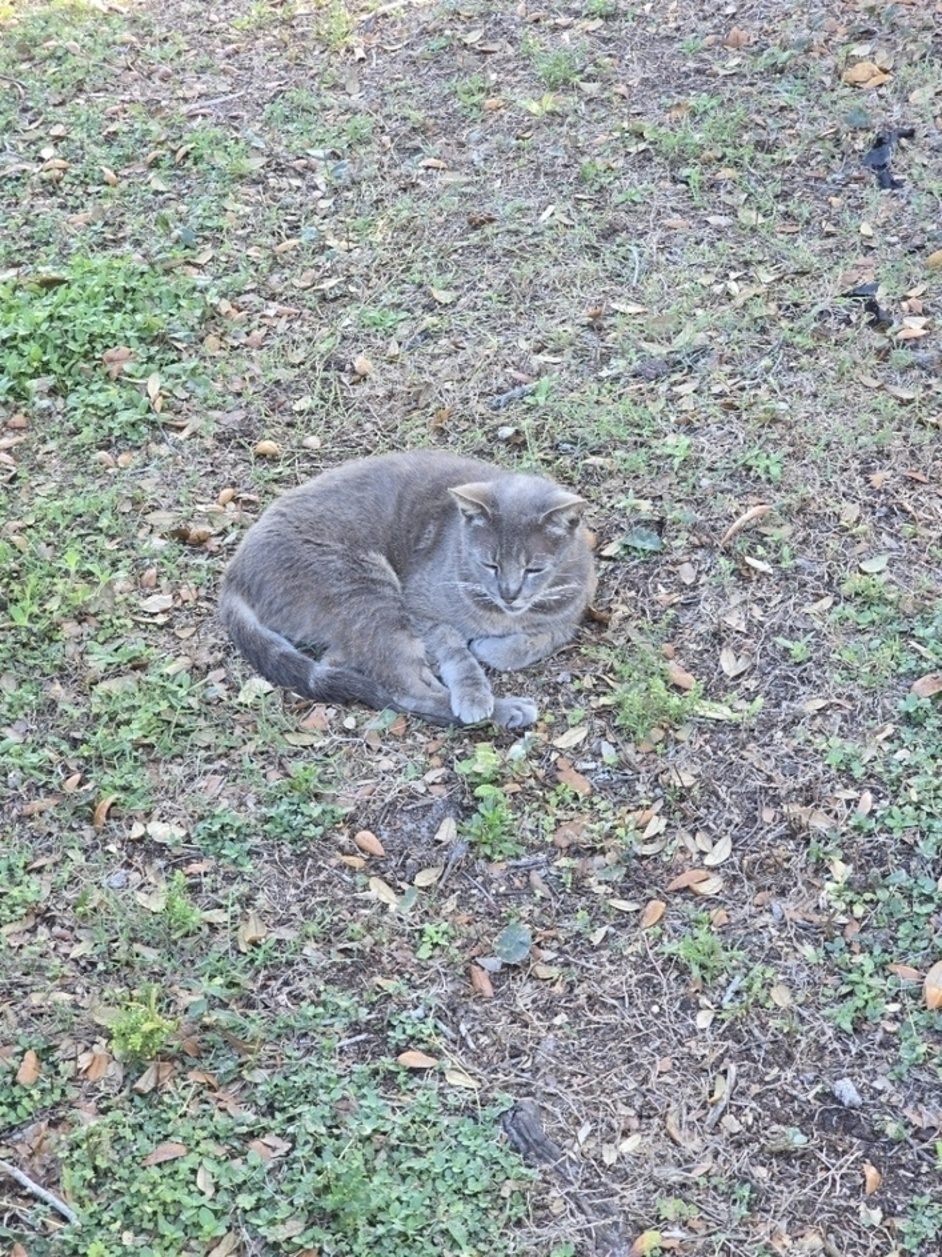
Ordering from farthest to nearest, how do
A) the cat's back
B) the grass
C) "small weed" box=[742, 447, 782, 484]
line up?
"small weed" box=[742, 447, 782, 484]
the cat's back
the grass

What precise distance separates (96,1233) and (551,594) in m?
2.68

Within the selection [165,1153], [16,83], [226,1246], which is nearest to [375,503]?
[165,1153]

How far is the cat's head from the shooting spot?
5.20m

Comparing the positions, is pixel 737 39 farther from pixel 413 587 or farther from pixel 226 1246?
pixel 226 1246

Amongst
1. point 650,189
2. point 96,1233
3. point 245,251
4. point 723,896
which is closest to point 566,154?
point 650,189

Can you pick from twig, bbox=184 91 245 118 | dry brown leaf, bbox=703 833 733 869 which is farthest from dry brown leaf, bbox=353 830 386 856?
twig, bbox=184 91 245 118

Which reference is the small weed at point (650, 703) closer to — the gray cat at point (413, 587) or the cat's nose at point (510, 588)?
the gray cat at point (413, 587)

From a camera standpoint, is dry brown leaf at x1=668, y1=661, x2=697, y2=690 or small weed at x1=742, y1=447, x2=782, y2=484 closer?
dry brown leaf at x1=668, y1=661, x2=697, y2=690

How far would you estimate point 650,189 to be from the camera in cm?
729

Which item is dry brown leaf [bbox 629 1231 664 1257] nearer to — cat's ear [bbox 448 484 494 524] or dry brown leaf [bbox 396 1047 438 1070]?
dry brown leaf [bbox 396 1047 438 1070]

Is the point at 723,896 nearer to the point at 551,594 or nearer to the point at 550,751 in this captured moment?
the point at 550,751

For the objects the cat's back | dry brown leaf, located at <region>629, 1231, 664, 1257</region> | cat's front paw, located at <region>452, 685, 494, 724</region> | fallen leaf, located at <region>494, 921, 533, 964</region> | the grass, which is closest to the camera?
dry brown leaf, located at <region>629, 1231, 664, 1257</region>

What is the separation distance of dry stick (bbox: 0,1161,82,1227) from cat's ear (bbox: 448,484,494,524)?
2.69 metres

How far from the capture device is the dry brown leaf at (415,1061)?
13.3ft
